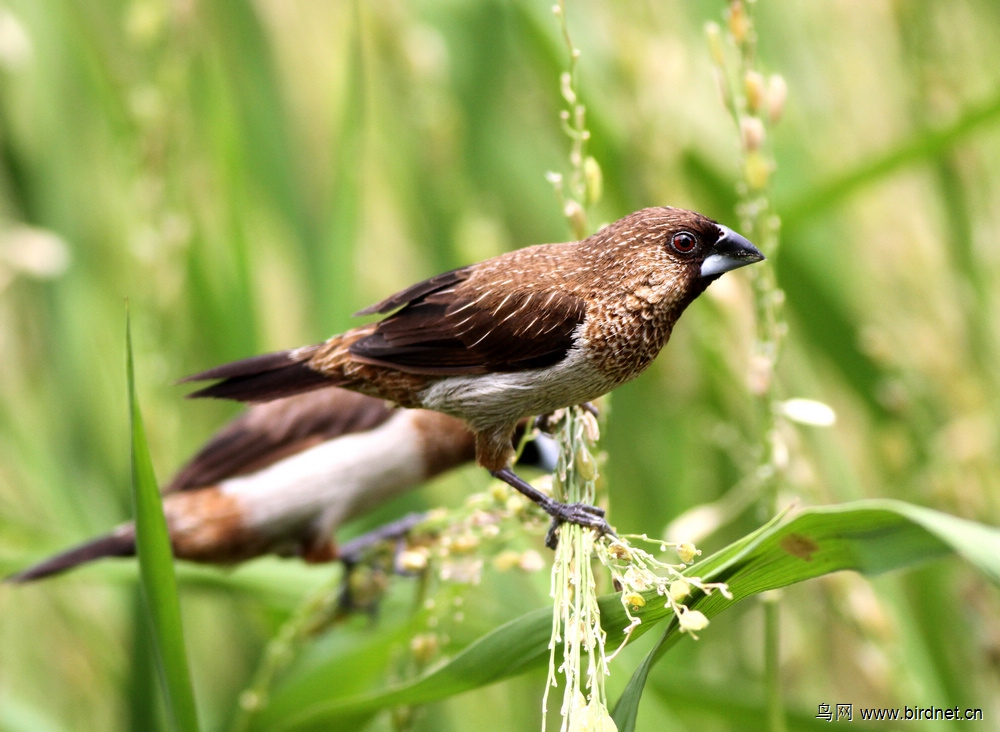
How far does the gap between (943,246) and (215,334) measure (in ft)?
6.08

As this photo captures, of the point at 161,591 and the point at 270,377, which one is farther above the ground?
the point at 270,377

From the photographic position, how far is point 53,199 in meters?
2.55

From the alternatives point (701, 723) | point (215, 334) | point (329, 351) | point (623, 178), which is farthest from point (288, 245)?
point (701, 723)

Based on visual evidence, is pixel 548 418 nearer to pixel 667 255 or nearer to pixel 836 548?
pixel 667 255

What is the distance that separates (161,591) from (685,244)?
803 millimetres

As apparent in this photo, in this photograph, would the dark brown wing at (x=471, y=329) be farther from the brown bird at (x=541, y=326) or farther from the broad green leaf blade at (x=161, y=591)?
the broad green leaf blade at (x=161, y=591)

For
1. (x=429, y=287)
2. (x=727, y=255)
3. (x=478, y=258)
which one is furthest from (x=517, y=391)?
(x=478, y=258)

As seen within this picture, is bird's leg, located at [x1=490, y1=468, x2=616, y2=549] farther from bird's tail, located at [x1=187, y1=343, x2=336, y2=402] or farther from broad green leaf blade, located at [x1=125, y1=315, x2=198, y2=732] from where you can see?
broad green leaf blade, located at [x1=125, y1=315, x2=198, y2=732]

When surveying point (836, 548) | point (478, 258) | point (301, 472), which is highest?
point (478, 258)

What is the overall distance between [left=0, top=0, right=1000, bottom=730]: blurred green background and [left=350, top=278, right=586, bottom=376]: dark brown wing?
0.59 m

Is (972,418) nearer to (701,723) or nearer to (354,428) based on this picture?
(701,723)

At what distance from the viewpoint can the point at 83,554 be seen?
6.59ft

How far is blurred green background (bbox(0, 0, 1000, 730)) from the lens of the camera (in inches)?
83.3

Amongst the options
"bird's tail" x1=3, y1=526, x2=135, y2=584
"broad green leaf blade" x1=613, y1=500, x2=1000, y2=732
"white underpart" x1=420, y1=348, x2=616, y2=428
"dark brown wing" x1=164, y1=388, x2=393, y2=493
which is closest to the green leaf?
"broad green leaf blade" x1=613, y1=500, x2=1000, y2=732
